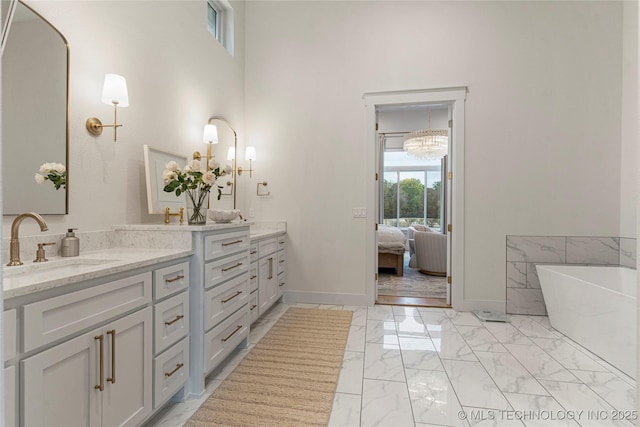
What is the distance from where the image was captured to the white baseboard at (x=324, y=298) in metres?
3.88

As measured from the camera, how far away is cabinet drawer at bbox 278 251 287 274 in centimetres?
376

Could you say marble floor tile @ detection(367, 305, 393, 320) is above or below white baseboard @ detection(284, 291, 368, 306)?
below

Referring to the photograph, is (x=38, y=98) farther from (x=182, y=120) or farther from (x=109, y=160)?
(x=182, y=120)

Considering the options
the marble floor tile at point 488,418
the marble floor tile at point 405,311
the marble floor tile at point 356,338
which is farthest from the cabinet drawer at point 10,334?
the marble floor tile at point 405,311

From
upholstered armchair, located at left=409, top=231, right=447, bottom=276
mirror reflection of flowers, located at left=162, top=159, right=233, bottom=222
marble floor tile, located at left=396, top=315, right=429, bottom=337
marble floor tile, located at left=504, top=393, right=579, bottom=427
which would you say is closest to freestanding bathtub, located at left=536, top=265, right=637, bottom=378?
marble floor tile, located at left=504, top=393, right=579, bottom=427

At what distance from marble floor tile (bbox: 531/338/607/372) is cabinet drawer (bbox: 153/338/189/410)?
2.63 metres

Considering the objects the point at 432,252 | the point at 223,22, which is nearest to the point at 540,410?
the point at 432,252

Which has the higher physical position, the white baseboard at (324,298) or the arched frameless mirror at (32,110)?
the arched frameless mirror at (32,110)

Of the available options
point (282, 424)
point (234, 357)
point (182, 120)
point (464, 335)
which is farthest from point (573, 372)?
point (182, 120)

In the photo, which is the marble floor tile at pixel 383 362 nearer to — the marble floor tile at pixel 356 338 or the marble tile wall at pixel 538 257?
the marble floor tile at pixel 356 338

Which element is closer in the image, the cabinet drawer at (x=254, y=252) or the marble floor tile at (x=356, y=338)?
the marble floor tile at (x=356, y=338)

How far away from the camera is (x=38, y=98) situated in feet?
5.54

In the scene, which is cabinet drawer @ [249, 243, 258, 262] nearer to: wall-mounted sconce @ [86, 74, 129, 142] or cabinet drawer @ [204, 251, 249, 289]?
cabinet drawer @ [204, 251, 249, 289]

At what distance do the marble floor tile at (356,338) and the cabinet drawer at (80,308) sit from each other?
173cm
